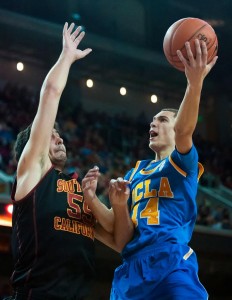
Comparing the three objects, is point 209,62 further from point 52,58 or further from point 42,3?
point 52,58

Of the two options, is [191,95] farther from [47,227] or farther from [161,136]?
[47,227]

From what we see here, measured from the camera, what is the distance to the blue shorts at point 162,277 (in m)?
3.05

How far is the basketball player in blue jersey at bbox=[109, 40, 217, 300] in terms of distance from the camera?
10.1 ft

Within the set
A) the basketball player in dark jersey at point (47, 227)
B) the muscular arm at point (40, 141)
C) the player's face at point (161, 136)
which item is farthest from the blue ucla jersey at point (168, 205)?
the muscular arm at point (40, 141)

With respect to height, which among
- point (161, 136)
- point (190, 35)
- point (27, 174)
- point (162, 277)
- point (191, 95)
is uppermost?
point (190, 35)

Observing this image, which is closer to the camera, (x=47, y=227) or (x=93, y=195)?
(x=47, y=227)

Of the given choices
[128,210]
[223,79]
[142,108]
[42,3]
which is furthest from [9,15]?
[128,210]

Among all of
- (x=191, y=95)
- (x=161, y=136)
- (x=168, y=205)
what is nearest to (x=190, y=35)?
(x=191, y=95)

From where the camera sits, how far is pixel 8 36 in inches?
651

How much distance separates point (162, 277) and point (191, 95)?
1086 millimetres

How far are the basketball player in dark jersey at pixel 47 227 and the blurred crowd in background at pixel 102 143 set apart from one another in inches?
250

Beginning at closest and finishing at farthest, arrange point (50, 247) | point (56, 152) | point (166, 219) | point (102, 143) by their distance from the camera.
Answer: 1. point (50, 247)
2. point (166, 219)
3. point (56, 152)
4. point (102, 143)

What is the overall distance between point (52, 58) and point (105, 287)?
1003 centimetres

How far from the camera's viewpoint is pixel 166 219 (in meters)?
3.30
